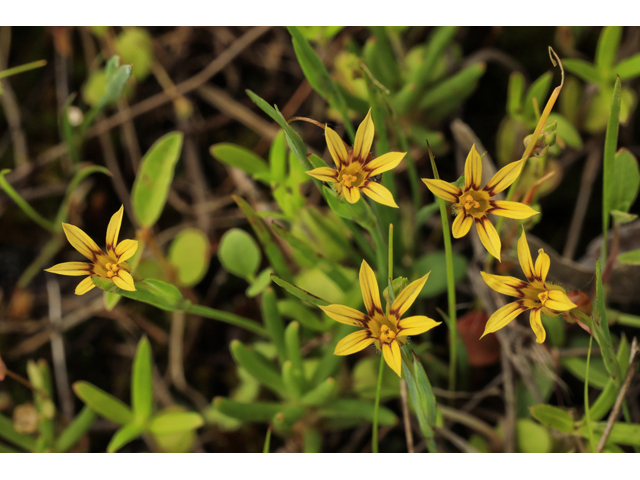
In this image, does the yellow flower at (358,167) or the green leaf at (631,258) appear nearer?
the yellow flower at (358,167)

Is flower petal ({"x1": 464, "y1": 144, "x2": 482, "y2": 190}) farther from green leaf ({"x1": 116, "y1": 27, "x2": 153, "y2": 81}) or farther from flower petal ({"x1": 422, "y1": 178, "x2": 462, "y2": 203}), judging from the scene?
green leaf ({"x1": 116, "y1": 27, "x2": 153, "y2": 81})

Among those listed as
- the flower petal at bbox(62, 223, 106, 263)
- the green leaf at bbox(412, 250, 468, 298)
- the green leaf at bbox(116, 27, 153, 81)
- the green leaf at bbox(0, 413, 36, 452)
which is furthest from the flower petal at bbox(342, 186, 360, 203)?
the green leaf at bbox(116, 27, 153, 81)

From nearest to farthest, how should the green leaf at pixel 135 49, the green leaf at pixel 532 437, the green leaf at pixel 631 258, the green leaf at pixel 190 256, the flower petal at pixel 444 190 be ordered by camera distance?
1. the flower petal at pixel 444 190
2. the green leaf at pixel 631 258
3. the green leaf at pixel 532 437
4. the green leaf at pixel 190 256
5. the green leaf at pixel 135 49

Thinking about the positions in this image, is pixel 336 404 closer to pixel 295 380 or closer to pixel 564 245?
pixel 295 380

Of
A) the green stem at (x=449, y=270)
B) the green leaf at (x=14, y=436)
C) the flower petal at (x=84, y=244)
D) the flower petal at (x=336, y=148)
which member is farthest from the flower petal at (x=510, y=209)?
the green leaf at (x=14, y=436)

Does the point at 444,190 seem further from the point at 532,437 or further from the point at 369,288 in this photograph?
the point at 532,437

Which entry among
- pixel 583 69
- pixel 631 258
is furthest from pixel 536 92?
pixel 631 258

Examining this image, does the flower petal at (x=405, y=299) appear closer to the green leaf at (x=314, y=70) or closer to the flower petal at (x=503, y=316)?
the flower petal at (x=503, y=316)
